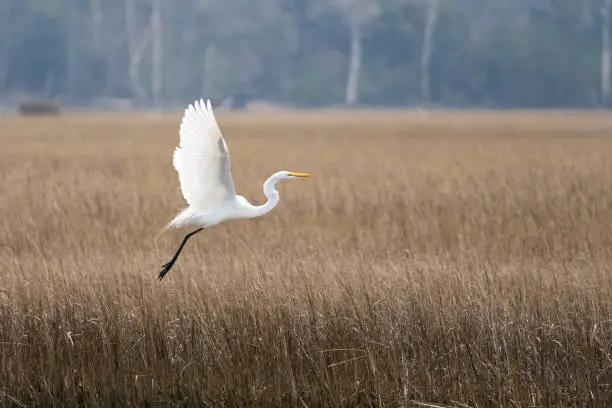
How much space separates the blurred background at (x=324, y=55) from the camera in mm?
52906

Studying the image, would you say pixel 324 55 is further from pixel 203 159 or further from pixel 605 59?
pixel 203 159

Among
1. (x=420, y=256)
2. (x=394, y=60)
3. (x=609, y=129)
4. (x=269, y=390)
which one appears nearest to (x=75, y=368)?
(x=269, y=390)

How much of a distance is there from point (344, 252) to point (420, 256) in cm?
83

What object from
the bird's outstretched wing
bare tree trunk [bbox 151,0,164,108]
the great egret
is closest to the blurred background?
bare tree trunk [bbox 151,0,164,108]

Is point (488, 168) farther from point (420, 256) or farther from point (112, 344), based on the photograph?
point (112, 344)

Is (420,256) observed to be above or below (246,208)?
below

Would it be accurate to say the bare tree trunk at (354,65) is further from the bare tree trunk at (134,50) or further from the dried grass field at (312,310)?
the dried grass field at (312,310)

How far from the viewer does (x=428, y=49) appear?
52.4m

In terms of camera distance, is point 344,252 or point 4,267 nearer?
point 4,267

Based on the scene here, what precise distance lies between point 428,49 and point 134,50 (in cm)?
1376

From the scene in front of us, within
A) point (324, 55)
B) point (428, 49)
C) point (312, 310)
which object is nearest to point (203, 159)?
point (312, 310)

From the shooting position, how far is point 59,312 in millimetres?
5996

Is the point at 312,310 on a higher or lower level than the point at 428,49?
lower

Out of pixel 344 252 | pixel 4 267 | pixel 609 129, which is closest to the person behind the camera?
pixel 4 267
